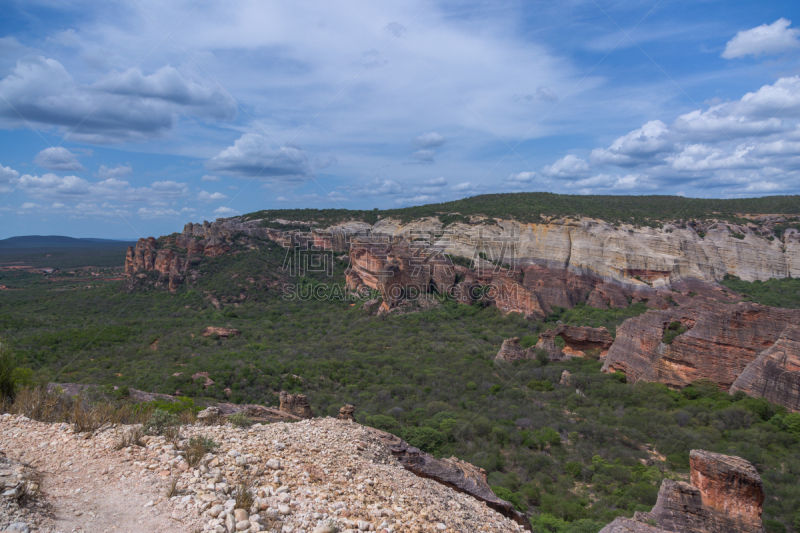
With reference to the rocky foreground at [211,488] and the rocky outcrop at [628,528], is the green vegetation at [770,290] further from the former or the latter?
the rocky foreground at [211,488]

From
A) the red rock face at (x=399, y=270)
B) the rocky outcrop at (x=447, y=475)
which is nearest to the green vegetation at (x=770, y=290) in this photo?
the red rock face at (x=399, y=270)

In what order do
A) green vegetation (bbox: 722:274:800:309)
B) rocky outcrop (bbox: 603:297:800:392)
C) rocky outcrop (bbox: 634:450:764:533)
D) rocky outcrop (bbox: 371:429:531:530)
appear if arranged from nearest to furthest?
rocky outcrop (bbox: 634:450:764:533)
rocky outcrop (bbox: 371:429:531:530)
rocky outcrop (bbox: 603:297:800:392)
green vegetation (bbox: 722:274:800:309)

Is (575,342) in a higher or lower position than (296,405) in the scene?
lower

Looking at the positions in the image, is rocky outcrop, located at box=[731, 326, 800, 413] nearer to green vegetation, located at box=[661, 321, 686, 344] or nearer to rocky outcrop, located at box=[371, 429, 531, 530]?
green vegetation, located at box=[661, 321, 686, 344]

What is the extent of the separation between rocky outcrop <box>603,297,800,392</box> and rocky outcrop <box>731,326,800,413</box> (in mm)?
1182

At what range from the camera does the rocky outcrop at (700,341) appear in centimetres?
1734

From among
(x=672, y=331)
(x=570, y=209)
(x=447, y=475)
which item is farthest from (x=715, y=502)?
(x=570, y=209)

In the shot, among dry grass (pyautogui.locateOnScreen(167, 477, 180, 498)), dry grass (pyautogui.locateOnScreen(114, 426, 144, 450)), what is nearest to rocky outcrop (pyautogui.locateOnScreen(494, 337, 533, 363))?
dry grass (pyautogui.locateOnScreen(114, 426, 144, 450))

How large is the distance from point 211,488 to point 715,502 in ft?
36.0

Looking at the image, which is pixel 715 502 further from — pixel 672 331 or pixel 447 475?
pixel 672 331

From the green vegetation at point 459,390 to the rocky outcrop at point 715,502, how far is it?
2280 millimetres

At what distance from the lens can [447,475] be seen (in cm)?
900

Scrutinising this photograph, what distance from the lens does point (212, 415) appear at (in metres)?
9.35

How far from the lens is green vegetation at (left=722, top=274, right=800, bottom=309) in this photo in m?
31.8
